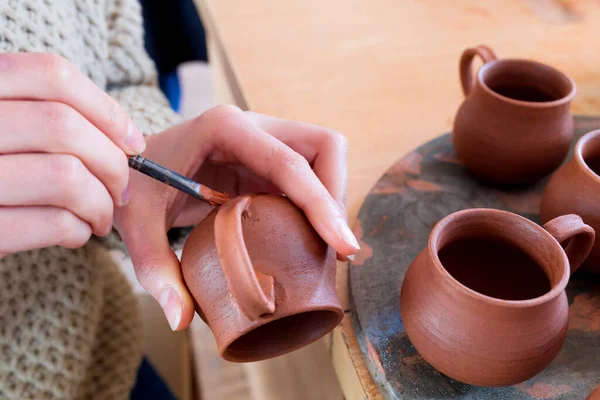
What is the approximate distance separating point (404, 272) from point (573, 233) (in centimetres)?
18

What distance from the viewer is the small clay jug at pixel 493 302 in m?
0.43

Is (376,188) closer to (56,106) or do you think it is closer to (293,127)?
(293,127)

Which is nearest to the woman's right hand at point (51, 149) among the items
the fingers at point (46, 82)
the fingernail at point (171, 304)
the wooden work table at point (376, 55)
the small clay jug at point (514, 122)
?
the fingers at point (46, 82)

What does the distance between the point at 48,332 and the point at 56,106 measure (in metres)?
0.39

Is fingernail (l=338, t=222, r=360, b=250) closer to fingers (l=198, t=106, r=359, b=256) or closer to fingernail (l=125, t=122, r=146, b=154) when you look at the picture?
fingers (l=198, t=106, r=359, b=256)

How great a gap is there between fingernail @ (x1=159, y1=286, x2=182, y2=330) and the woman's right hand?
0.10 meters

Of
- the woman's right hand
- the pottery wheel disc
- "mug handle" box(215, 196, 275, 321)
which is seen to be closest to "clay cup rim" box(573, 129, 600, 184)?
the pottery wheel disc

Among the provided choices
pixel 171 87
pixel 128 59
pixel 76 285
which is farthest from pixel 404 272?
pixel 171 87

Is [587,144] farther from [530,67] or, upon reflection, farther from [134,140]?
[134,140]

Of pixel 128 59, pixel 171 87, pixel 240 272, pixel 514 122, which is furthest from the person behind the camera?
pixel 171 87

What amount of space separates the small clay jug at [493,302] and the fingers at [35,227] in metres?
0.33

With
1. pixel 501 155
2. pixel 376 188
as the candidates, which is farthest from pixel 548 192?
pixel 376 188

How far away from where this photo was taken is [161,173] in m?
0.53

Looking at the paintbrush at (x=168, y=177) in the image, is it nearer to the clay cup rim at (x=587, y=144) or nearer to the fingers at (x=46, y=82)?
the fingers at (x=46, y=82)
